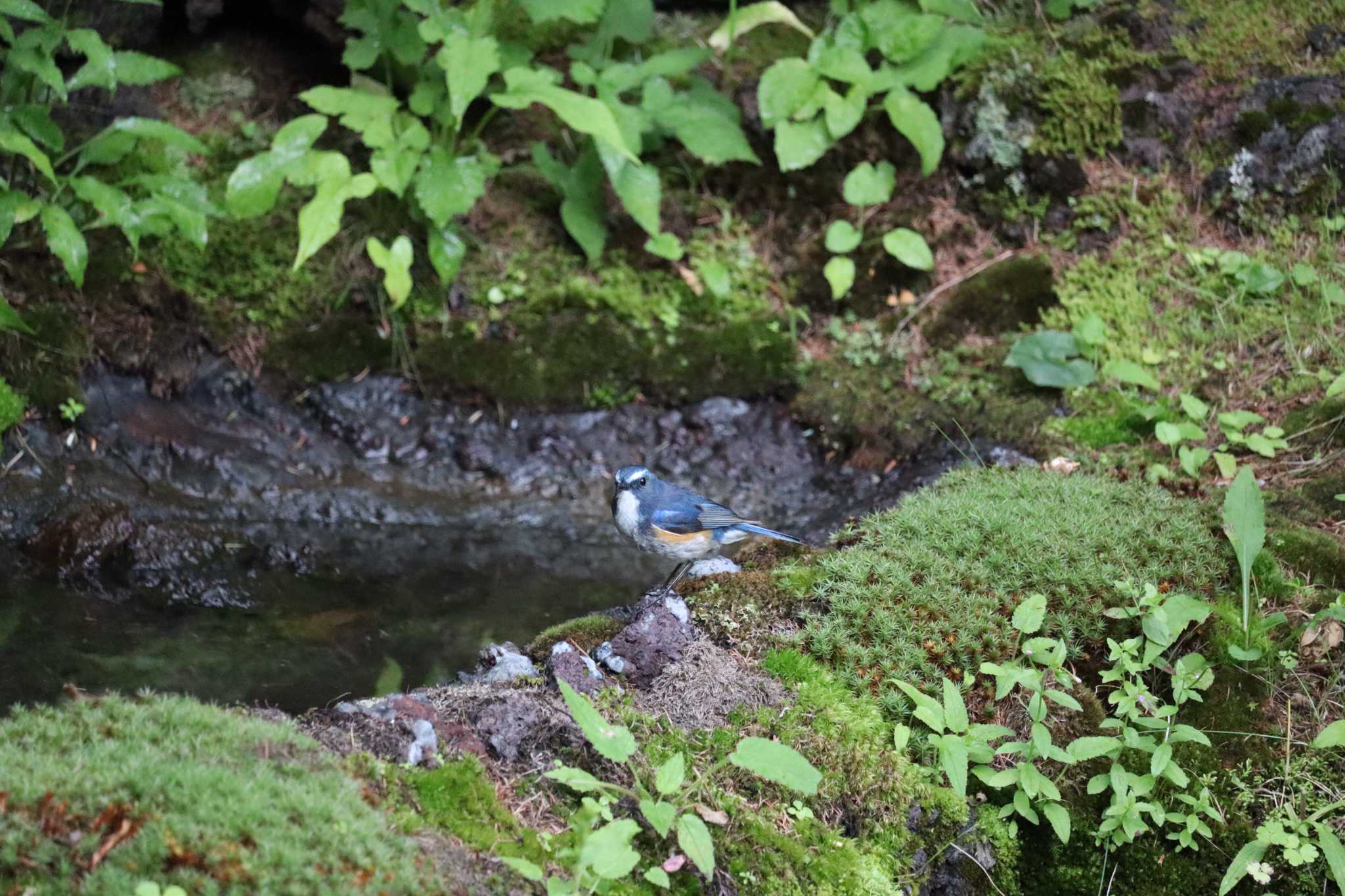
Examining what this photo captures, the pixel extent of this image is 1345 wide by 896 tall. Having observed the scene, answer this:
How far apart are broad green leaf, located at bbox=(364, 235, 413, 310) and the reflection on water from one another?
1.85 m

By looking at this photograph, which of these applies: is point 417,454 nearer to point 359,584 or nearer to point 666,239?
point 359,584

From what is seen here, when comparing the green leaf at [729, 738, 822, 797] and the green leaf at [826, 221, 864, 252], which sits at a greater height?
the green leaf at [729, 738, 822, 797]

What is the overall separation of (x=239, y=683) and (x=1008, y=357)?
4864 mm

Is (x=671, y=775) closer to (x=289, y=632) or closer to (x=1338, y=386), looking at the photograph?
→ (x=289, y=632)

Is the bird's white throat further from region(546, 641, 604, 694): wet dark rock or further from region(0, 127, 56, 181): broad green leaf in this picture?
region(0, 127, 56, 181): broad green leaf

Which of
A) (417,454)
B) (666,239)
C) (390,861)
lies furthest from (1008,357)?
(390,861)

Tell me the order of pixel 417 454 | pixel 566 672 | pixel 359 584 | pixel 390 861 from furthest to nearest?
pixel 417 454
pixel 359 584
pixel 566 672
pixel 390 861

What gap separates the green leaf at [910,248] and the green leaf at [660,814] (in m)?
5.05

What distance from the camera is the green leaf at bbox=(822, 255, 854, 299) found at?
739cm

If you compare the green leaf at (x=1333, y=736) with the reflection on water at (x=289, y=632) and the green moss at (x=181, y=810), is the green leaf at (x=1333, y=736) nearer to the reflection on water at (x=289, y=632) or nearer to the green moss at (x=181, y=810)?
the green moss at (x=181, y=810)

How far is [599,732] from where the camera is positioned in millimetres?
3145

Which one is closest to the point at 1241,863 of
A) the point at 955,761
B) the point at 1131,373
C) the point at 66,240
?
the point at 955,761

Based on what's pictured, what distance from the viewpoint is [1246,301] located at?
678 cm

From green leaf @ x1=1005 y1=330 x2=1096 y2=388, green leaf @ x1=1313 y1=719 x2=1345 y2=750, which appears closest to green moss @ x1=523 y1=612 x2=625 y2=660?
green leaf @ x1=1313 y1=719 x2=1345 y2=750
